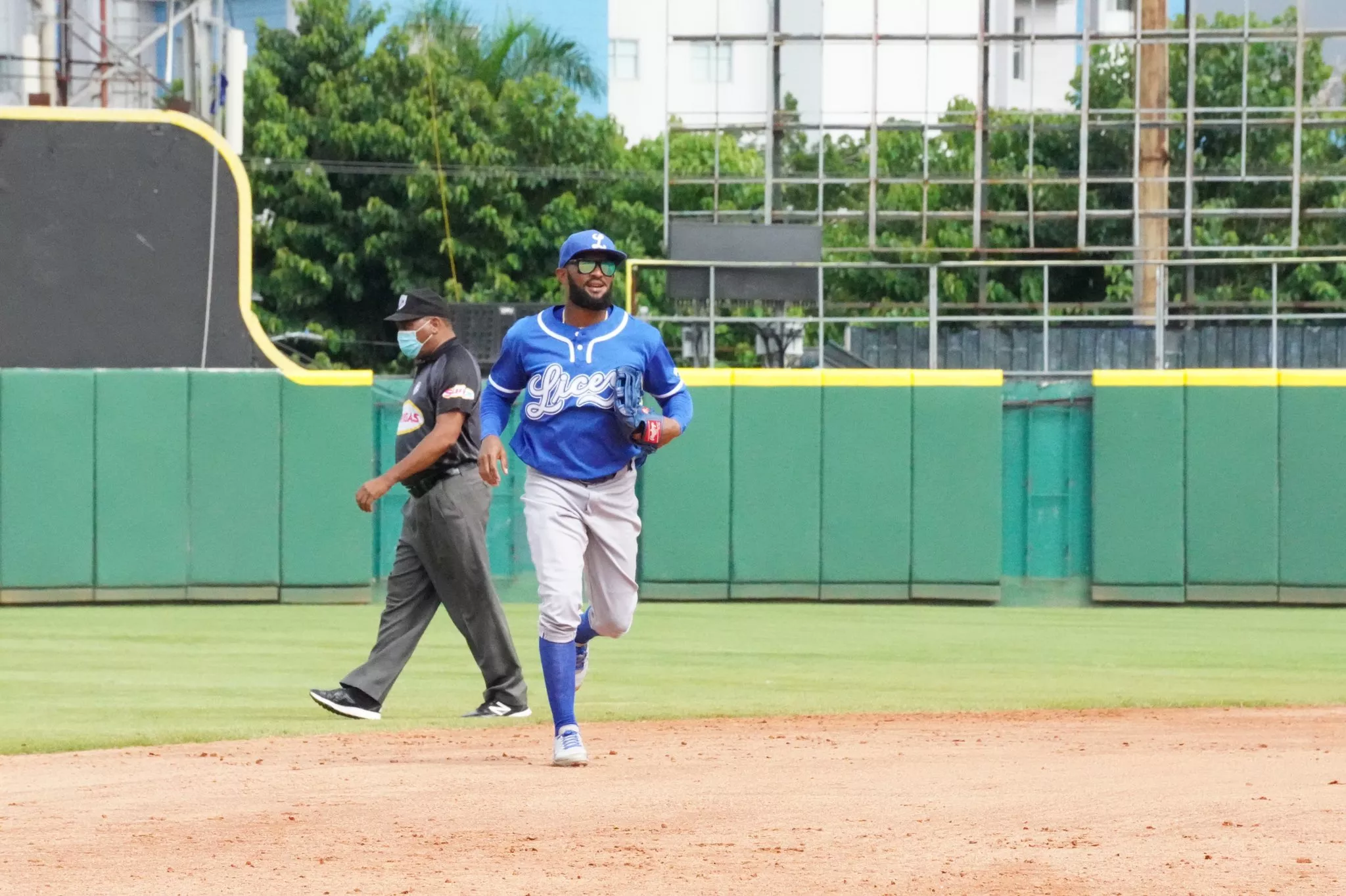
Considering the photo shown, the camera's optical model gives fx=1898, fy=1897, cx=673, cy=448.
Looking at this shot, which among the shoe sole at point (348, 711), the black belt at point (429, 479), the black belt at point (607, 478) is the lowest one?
the shoe sole at point (348, 711)

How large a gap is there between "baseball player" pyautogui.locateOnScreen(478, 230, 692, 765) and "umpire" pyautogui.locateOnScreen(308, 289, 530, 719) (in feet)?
3.68

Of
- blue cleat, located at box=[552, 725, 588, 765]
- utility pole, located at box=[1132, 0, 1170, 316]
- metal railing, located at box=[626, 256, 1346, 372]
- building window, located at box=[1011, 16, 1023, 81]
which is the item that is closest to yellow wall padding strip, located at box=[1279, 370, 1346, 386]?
metal railing, located at box=[626, 256, 1346, 372]

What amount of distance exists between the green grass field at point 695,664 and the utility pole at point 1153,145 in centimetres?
892

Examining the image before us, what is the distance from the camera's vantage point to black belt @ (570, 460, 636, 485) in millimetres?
6824

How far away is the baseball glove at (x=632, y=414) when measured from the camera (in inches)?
267

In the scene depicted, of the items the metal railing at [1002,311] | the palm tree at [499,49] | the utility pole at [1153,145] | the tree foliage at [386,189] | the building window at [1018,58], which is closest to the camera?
the metal railing at [1002,311]

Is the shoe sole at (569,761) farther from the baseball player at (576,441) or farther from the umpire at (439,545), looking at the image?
the umpire at (439,545)

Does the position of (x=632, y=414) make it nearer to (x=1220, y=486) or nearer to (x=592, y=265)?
(x=592, y=265)

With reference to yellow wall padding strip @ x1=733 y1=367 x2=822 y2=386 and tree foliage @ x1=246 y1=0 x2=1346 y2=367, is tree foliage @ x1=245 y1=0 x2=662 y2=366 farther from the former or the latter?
yellow wall padding strip @ x1=733 y1=367 x2=822 y2=386

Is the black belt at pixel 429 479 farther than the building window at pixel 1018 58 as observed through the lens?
No

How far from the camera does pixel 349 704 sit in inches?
314

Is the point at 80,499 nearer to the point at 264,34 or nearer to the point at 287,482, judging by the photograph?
the point at 287,482

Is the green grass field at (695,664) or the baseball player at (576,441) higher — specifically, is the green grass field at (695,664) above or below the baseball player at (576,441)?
below

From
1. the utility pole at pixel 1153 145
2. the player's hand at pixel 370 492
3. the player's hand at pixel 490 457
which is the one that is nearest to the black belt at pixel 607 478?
the player's hand at pixel 490 457
